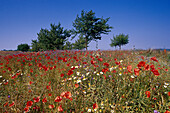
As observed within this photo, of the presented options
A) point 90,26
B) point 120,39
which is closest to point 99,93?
point 90,26

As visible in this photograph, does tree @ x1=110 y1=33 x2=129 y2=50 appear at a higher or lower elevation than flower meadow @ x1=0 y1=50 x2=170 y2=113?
higher

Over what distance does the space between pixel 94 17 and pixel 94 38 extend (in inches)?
203

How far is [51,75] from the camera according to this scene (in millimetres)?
3686

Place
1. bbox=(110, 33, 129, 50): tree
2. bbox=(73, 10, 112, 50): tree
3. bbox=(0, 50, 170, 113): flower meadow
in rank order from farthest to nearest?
bbox=(110, 33, 129, 50): tree
bbox=(73, 10, 112, 50): tree
bbox=(0, 50, 170, 113): flower meadow

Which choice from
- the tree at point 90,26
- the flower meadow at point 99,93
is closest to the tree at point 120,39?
the tree at point 90,26

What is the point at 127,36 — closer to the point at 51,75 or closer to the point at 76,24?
the point at 76,24

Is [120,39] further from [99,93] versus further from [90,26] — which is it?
[99,93]

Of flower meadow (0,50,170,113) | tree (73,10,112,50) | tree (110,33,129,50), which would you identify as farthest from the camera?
tree (110,33,129,50)

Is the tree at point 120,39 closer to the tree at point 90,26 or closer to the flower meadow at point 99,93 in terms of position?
the tree at point 90,26

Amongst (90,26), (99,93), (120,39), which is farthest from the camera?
(120,39)

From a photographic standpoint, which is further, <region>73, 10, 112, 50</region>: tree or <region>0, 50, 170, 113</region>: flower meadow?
<region>73, 10, 112, 50</region>: tree

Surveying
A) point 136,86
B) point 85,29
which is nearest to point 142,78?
point 136,86

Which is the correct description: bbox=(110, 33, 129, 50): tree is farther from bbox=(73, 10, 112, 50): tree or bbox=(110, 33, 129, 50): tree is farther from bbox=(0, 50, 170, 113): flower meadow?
bbox=(0, 50, 170, 113): flower meadow

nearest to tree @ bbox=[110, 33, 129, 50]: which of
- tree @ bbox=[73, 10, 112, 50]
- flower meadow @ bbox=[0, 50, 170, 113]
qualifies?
tree @ bbox=[73, 10, 112, 50]
